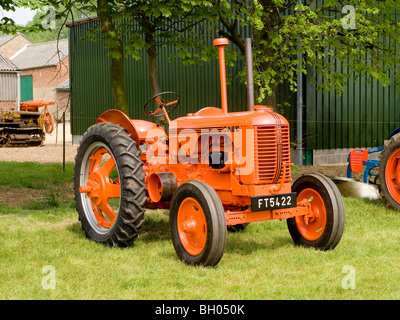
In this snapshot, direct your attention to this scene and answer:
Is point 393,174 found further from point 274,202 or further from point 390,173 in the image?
point 274,202

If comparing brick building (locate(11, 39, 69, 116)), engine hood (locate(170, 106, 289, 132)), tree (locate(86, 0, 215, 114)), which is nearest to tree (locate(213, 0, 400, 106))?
tree (locate(86, 0, 215, 114))

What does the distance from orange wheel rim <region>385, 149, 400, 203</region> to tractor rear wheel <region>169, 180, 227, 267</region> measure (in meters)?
3.57

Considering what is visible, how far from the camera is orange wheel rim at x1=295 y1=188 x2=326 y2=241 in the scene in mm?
4961

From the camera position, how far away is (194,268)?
4.35 meters

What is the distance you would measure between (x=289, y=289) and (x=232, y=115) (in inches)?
63.0

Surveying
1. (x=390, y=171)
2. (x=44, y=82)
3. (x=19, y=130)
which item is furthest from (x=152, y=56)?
(x=44, y=82)

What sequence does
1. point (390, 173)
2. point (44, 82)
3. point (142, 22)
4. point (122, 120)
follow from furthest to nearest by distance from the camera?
point (44, 82) < point (142, 22) < point (390, 173) < point (122, 120)

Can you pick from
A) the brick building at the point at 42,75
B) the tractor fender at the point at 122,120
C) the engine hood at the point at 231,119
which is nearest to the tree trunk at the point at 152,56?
the tractor fender at the point at 122,120

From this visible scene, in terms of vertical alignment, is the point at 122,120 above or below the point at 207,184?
above

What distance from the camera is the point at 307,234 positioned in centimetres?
511

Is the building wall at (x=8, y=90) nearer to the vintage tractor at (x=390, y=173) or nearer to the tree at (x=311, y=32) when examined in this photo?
the tree at (x=311, y=32)

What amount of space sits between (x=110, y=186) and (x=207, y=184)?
4.50 ft

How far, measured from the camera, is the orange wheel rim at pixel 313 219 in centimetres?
496
